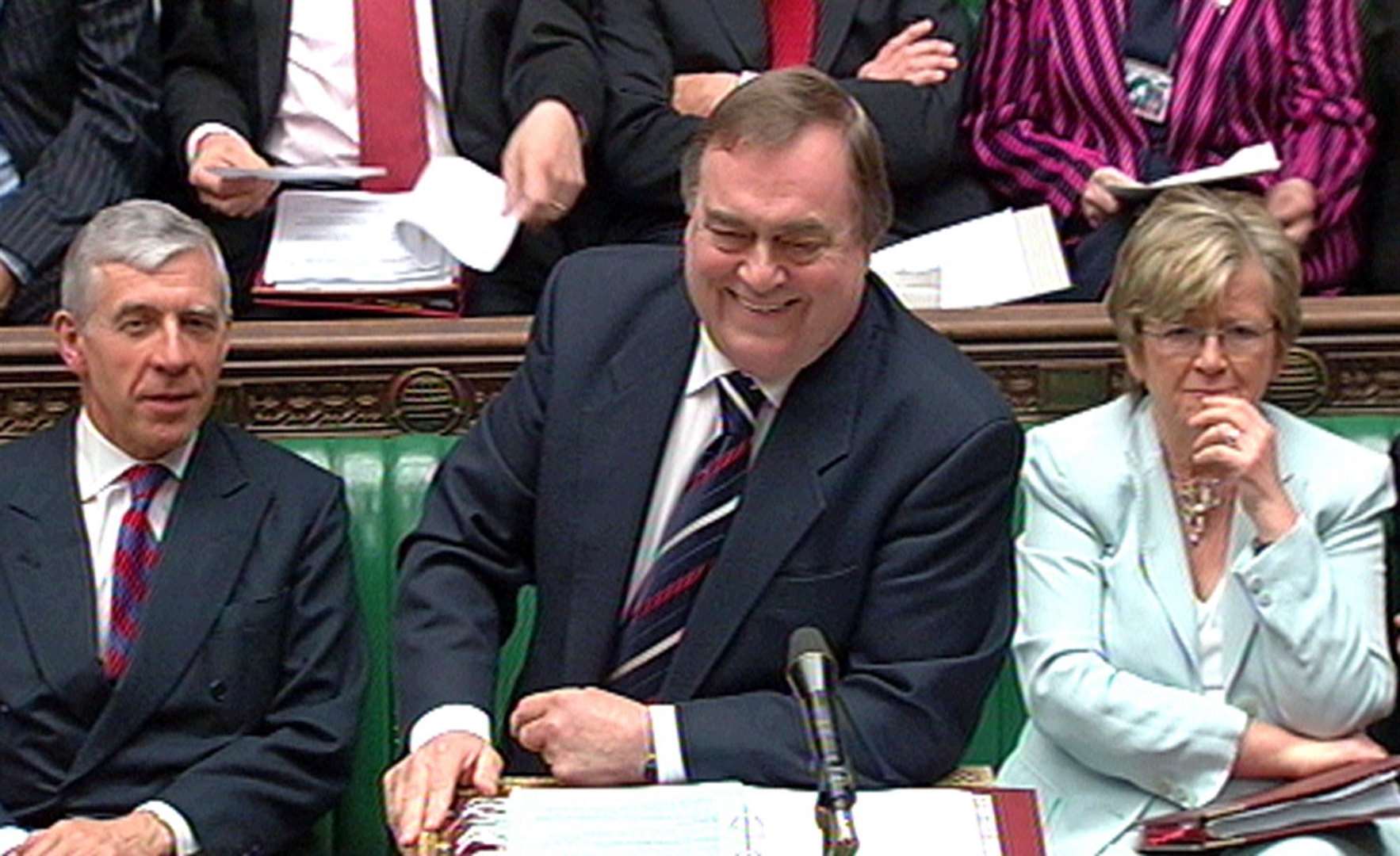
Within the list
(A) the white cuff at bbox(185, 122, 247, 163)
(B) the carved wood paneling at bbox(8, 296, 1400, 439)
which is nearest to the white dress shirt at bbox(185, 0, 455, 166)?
(A) the white cuff at bbox(185, 122, 247, 163)

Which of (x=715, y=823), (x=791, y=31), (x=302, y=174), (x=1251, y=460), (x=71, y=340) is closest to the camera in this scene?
(x=715, y=823)

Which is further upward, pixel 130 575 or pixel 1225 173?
pixel 1225 173

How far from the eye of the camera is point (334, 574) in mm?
3402

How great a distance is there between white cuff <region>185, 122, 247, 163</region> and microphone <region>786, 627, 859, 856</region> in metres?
2.11

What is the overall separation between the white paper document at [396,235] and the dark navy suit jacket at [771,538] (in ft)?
3.55

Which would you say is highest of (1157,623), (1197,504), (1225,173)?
(1225,173)

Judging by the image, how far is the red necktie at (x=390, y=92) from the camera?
423cm

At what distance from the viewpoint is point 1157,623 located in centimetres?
327

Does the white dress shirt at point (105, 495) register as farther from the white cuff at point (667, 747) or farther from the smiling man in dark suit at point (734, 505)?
the white cuff at point (667, 747)

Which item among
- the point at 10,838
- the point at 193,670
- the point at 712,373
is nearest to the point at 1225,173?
the point at 712,373

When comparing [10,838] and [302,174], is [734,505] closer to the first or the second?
[10,838]

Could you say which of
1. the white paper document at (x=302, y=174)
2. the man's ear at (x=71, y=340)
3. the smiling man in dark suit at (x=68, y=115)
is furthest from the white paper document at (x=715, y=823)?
the smiling man in dark suit at (x=68, y=115)

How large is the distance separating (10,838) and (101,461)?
19.0 inches

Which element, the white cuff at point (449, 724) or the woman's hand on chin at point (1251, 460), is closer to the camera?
the white cuff at point (449, 724)
